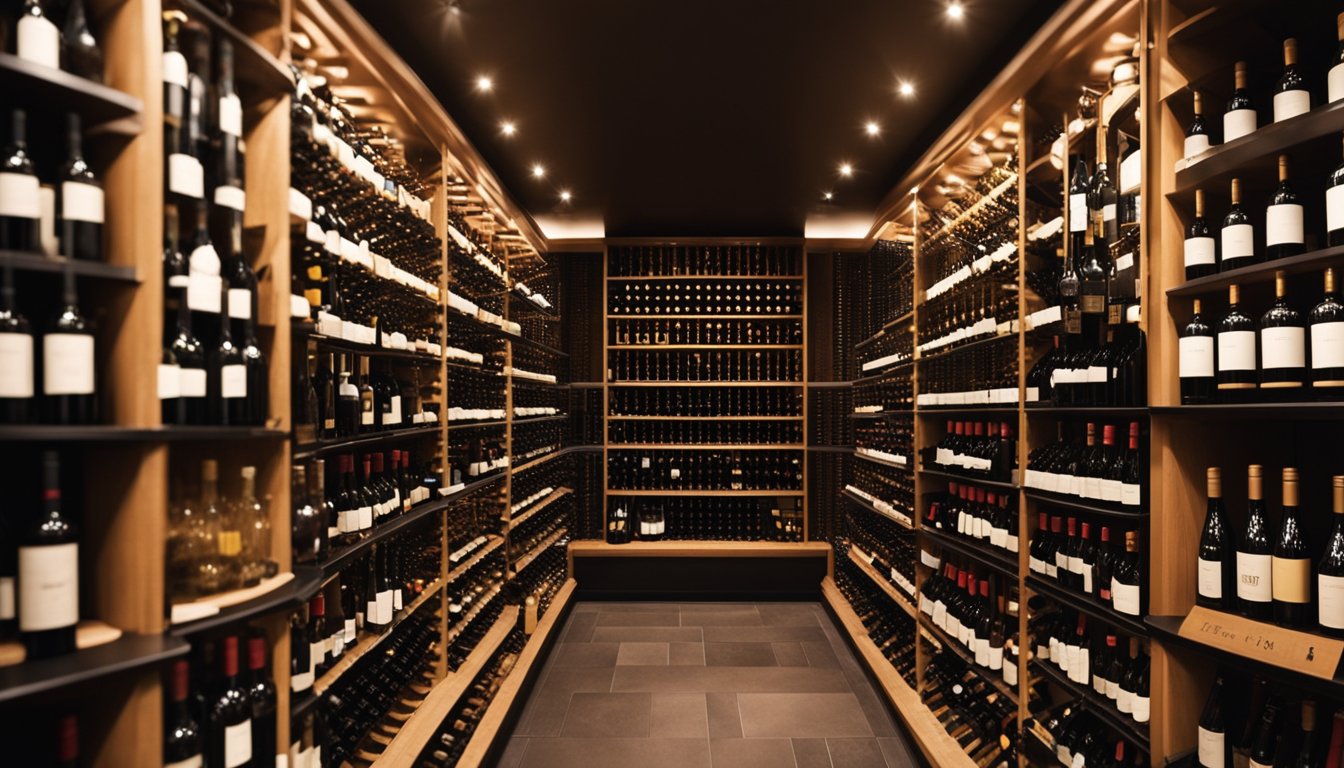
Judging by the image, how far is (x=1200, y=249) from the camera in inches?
82.1

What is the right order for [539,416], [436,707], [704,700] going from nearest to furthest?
[436,707]
[704,700]
[539,416]

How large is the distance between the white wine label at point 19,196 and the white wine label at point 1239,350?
2713 mm

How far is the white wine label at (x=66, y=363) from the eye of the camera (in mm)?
1438

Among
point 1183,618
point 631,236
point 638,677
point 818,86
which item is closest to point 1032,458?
point 1183,618

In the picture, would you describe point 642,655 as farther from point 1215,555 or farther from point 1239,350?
point 1239,350

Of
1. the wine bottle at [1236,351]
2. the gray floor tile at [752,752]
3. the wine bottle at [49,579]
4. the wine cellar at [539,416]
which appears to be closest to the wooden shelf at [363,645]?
the wine cellar at [539,416]

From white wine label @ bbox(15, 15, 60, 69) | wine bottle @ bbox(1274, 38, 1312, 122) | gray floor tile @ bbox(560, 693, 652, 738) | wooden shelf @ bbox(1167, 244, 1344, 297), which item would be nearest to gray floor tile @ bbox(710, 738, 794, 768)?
gray floor tile @ bbox(560, 693, 652, 738)

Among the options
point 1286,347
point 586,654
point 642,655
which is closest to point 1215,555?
point 1286,347

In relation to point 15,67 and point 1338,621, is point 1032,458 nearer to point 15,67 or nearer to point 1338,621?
point 1338,621

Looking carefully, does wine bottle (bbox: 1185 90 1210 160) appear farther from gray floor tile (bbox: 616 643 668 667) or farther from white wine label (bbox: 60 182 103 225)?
gray floor tile (bbox: 616 643 668 667)

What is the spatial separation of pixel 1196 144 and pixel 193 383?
268 centimetres

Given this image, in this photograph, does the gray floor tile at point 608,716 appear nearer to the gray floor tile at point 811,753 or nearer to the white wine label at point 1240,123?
the gray floor tile at point 811,753

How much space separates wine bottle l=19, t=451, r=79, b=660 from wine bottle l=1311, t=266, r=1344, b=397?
2.70 m

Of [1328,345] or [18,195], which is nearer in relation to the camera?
[18,195]
